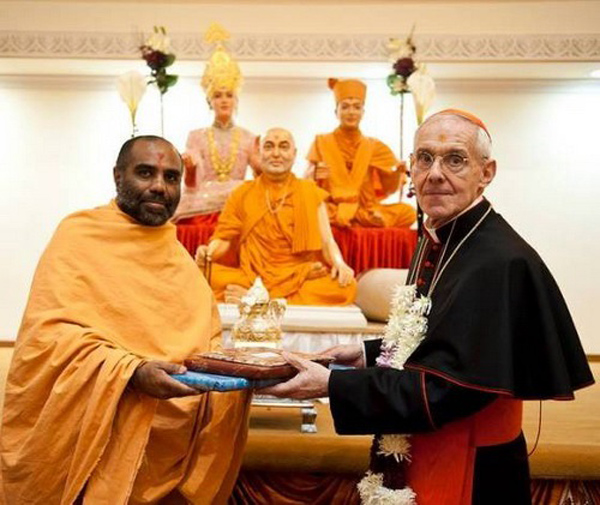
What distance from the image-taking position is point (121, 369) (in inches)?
82.7

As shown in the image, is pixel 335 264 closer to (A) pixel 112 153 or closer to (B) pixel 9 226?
Answer: (A) pixel 112 153

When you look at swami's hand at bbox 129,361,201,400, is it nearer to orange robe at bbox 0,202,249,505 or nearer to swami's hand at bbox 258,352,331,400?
orange robe at bbox 0,202,249,505

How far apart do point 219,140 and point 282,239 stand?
1.93 meters

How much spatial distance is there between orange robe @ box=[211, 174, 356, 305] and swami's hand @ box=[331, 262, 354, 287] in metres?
0.05

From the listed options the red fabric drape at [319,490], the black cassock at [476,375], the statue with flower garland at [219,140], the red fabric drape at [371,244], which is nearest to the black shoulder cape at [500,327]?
the black cassock at [476,375]

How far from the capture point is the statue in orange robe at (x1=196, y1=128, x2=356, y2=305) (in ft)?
17.7

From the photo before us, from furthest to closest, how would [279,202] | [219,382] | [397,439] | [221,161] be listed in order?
1. [221,161]
2. [279,202]
3. [397,439]
4. [219,382]

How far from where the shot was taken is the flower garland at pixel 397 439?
2.01m

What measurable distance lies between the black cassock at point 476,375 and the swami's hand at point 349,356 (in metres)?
0.42

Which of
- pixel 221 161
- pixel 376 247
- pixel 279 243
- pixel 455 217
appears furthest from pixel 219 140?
pixel 455 217

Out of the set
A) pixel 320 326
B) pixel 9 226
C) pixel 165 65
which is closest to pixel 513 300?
pixel 320 326

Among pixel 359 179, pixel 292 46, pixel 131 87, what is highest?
pixel 292 46

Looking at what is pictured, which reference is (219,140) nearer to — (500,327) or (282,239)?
(282,239)

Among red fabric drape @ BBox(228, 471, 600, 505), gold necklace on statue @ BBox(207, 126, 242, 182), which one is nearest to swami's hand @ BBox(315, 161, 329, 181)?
gold necklace on statue @ BBox(207, 126, 242, 182)
